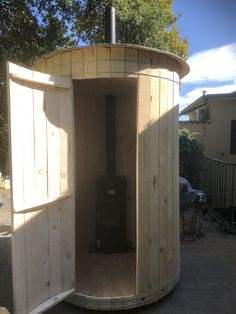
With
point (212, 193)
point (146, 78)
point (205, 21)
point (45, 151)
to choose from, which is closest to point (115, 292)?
point (45, 151)

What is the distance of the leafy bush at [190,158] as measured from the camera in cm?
769

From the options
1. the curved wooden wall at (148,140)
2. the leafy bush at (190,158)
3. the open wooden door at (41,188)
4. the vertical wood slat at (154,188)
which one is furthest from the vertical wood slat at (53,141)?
the leafy bush at (190,158)

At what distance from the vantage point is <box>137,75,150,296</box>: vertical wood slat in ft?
9.37

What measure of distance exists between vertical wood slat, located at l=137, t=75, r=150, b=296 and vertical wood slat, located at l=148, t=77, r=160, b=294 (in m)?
0.05

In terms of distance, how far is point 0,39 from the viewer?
8086mm

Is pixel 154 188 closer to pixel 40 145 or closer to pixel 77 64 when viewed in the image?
pixel 40 145

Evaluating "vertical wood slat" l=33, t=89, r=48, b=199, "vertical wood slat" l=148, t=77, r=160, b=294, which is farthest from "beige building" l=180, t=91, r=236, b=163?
"vertical wood slat" l=33, t=89, r=48, b=199

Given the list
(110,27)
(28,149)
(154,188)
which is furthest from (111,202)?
(110,27)

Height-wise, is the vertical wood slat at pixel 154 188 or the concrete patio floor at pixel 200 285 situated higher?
the vertical wood slat at pixel 154 188

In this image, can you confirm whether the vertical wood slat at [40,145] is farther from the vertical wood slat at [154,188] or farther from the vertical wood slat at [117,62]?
the vertical wood slat at [154,188]

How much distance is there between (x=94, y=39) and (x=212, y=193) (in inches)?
209

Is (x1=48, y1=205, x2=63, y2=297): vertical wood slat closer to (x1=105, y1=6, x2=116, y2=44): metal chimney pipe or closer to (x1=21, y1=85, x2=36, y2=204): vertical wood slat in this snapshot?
(x1=21, y1=85, x2=36, y2=204): vertical wood slat

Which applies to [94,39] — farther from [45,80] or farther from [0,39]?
[45,80]

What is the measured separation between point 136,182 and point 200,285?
1373 millimetres
